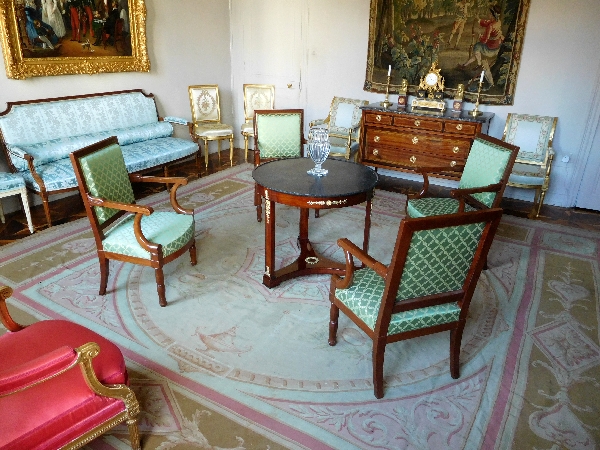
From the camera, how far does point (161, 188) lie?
15.6 ft

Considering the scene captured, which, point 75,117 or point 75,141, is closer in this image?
point 75,141

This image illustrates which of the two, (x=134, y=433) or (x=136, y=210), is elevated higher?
(x=136, y=210)

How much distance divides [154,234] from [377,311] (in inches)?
57.1

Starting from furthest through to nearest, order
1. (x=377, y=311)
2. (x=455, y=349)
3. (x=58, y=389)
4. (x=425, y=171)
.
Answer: (x=425, y=171), (x=455, y=349), (x=377, y=311), (x=58, y=389)

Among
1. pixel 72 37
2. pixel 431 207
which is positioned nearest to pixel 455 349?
pixel 431 207

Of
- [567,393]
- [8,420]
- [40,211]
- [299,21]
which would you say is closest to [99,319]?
[8,420]

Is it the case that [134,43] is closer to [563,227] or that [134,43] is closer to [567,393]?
[563,227]

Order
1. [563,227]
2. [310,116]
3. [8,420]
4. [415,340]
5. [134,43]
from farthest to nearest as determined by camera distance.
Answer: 1. [310,116]
2. [134,43]
3. [563,227]
4. [415,340]
5. [8,420]

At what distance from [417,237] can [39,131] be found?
12.7 ft

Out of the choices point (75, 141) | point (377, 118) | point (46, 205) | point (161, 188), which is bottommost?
point (161, 188)

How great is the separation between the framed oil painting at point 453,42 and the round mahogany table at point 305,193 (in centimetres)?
232

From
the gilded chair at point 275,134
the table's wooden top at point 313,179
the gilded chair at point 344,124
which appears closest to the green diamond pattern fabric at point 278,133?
the gilded chair at point 275,134

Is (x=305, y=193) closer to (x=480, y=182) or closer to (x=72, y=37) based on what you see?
(x=480, y=182)

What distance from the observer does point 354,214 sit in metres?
4.14
